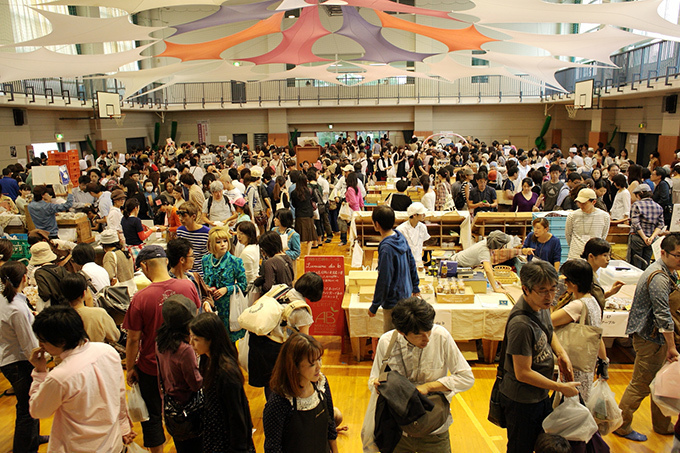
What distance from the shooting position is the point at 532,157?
46.8 feet

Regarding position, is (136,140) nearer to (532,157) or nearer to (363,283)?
(532,157)

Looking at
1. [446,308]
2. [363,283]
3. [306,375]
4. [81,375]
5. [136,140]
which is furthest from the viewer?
[136,140]

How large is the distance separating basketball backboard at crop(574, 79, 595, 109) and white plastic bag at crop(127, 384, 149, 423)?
1479 centimetres

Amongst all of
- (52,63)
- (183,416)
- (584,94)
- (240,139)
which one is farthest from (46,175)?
(240,139)

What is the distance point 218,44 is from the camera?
33.9 ft

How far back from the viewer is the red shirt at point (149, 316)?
314 centimetres

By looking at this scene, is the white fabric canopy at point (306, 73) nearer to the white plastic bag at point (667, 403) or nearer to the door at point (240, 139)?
the door at point (240, 139)

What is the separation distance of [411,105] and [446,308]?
798 inches

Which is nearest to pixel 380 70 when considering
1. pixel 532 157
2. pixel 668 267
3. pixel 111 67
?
pixel 532 157

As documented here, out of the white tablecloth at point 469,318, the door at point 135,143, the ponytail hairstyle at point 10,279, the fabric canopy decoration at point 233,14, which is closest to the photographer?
the ponytail hairstyle at point 10,279

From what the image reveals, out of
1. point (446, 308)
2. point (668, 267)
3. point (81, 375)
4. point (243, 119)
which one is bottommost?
point (446, 308)

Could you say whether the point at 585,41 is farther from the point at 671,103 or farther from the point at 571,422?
the point at 571,422

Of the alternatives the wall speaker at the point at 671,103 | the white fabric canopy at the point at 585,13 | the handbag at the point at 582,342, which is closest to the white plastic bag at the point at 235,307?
the handbag at the point at 582,342

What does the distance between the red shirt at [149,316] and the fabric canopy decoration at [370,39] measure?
825 cm
